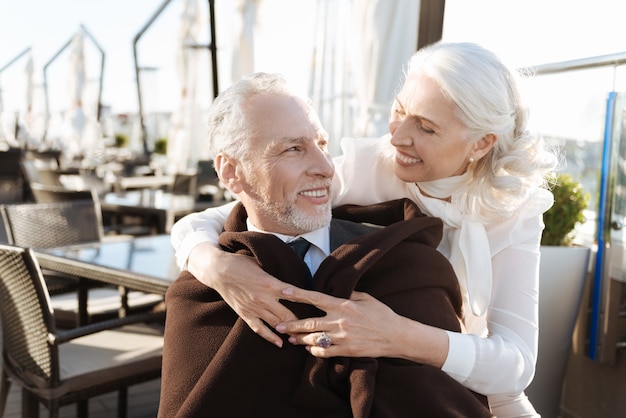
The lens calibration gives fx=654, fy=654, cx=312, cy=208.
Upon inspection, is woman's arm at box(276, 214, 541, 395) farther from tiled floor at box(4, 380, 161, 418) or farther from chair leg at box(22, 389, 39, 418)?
tiled floor at box(4, 380, 161, 418)

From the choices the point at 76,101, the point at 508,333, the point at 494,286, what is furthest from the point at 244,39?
the point at 76,101

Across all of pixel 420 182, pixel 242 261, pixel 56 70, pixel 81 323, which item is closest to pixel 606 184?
pixel 420 182

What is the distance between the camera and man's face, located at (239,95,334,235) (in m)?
1.75

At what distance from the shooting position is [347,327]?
1.45 meters

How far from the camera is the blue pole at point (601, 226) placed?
2.57 meters

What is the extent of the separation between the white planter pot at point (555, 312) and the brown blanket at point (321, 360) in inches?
44.6

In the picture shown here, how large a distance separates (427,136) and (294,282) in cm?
56

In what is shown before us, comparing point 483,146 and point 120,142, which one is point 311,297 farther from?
point 120,142

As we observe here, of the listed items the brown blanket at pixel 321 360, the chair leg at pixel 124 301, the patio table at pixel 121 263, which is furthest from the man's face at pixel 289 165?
the chair leg at pixel 124 301

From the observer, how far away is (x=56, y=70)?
84.5 feet

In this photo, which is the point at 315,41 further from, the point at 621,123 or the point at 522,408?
the point at 522,408

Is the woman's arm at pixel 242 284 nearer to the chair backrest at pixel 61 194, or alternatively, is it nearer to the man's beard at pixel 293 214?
the man's beard at pixel 293 214

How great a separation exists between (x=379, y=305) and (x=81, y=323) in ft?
6.26

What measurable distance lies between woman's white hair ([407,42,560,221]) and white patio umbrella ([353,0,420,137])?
6.24ft
